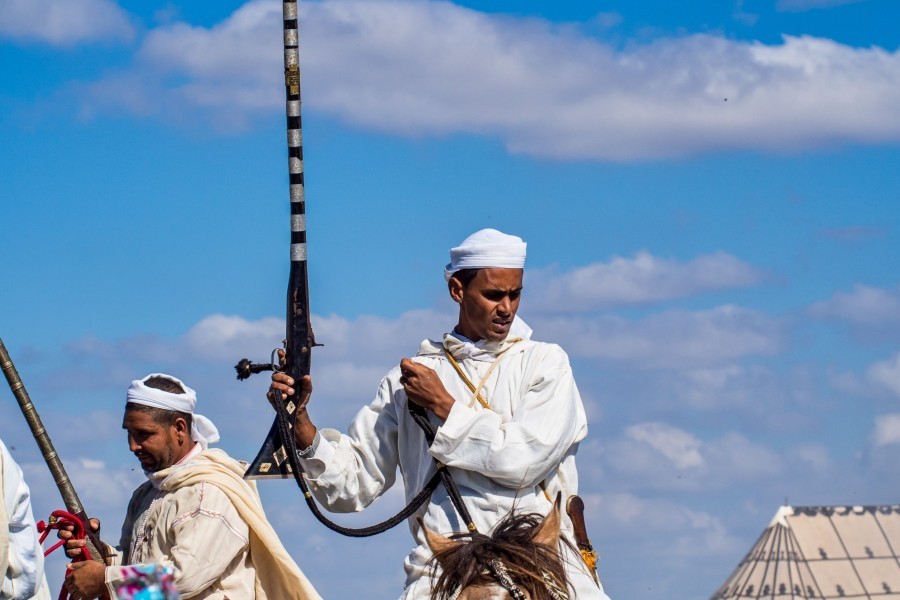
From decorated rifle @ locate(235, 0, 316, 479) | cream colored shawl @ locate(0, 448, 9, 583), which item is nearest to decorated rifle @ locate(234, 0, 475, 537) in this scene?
decorated rifle @ locate(235, 0, 316, 479)

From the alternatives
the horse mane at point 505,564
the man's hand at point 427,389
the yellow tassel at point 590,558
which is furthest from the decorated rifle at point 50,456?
the horse mane at point 505,564

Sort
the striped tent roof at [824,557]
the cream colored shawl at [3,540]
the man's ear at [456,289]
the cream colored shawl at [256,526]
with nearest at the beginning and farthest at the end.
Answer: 1. the man's ear at [456,289]
2. the cream colored shawl at [256,526]
3. the cream colored shawl at [3,540]
4. the striped tent roof at [824,557]

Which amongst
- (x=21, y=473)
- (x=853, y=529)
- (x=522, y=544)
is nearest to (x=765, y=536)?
(x=853, y=529)

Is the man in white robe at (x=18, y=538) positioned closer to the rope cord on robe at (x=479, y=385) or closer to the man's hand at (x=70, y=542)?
the man's hand at (x=70, y=542)

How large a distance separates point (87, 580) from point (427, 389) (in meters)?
1.83

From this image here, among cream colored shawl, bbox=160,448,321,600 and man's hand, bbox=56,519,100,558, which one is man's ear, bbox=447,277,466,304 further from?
man's hand, bbox=56,519,100,558

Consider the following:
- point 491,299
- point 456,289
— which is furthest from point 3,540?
point 491,299

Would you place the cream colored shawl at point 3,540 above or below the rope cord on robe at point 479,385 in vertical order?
above

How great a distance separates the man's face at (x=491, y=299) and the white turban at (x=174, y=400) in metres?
1.46

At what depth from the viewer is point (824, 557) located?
971 inches

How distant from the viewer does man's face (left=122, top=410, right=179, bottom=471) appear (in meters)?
7.76

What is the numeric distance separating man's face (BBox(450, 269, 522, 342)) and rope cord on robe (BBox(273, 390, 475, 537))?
44 cm

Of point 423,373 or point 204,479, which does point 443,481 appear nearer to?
point 423,373

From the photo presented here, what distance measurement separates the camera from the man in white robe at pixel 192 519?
24.7 feet
